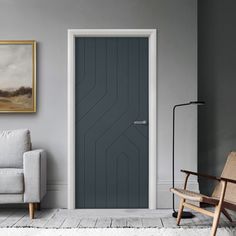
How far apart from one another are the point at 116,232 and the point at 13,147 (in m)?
1.61

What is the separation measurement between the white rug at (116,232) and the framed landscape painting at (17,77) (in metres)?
1.63

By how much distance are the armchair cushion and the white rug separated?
0.99m

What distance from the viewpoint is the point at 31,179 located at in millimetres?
4480

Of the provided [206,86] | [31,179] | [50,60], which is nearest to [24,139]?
[31,179]

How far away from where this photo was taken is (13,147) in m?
4.86

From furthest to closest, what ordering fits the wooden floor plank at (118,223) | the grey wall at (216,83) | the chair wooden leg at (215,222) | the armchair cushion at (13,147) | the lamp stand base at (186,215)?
the grey wall at (216,83) < the armchair cushion at (13,147) < the lamp stand base at (186,215) < the wooden floor plank at (118,223) < the chair wooden leg at (215,222)

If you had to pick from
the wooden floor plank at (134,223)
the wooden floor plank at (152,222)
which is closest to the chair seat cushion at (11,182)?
the wooden floor plank at (134,223)

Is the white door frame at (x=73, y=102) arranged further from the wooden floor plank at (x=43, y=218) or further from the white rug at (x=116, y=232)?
the white rug at (x=116, y=232)

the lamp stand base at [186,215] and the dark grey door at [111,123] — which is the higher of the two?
the dark grey door at [111,123]

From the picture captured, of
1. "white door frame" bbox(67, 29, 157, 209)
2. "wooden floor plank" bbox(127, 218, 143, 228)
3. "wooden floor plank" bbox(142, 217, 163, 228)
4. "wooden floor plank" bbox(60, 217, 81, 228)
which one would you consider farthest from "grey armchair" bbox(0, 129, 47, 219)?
"wooden floor plank" bbox(142, 217, 163, 228)

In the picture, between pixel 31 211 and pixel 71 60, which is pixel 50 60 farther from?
pixel 31 211

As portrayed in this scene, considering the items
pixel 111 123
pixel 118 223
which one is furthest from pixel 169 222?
pixel 111 123

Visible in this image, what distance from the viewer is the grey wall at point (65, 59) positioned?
5.15 meters

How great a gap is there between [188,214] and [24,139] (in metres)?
1.92
